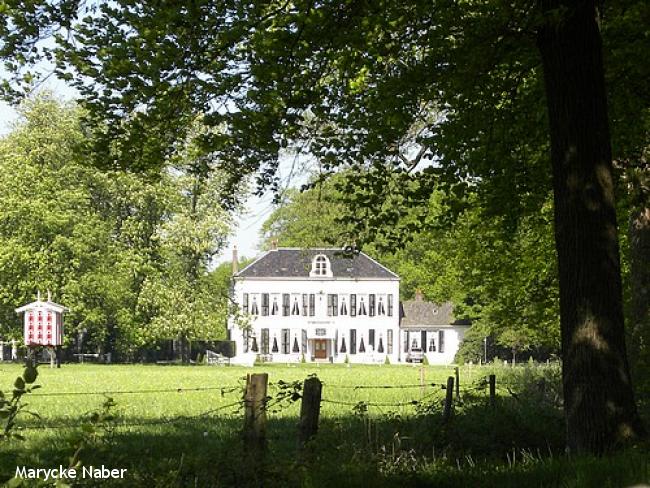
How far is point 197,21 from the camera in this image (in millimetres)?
9859

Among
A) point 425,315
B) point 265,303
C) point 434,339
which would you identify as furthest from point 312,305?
point 434,339

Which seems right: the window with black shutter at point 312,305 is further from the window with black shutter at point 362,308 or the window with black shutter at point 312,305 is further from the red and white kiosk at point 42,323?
the red and white kiosk at point 42,323

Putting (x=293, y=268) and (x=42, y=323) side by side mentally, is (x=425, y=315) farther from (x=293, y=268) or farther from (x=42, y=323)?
(x=42, y=323)

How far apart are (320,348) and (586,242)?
74.0m

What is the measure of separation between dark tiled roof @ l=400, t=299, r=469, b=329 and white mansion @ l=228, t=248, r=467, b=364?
15.2 ft

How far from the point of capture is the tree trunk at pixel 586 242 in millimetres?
8898

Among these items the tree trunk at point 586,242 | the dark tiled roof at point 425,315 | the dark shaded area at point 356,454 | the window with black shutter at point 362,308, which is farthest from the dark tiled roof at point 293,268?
the tree trunk at point 586,242

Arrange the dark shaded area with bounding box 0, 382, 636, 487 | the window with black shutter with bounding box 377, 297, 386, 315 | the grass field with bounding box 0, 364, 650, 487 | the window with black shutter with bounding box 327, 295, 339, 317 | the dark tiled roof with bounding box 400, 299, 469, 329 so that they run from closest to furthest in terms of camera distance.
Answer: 1. the grass field with bounding box 0, 364, 650, 487
2. the dark shaded area with bounding box 0, 382, 636, 487
3. the window with black shutter with bounding box 327, 295, 339, 317
4. the window with black shutter with bounding box 377, 297, 386, 315
5. the dark tiled roof with bounding box 400, 299, 469, 329

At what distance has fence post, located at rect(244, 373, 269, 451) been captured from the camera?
9.13 meters

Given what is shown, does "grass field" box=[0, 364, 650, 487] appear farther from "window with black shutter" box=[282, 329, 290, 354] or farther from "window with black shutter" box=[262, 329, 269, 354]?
"window with black shutter" box=[282, 329, 290, 354]

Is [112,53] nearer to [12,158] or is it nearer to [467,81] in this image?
[467,81]

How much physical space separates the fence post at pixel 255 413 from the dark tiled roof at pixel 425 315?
7851 cm

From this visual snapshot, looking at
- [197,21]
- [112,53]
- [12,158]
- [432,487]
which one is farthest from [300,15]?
[12,158]

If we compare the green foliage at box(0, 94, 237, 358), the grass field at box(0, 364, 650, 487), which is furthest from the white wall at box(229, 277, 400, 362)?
the grass field at box(0, 364, 650, 487)
